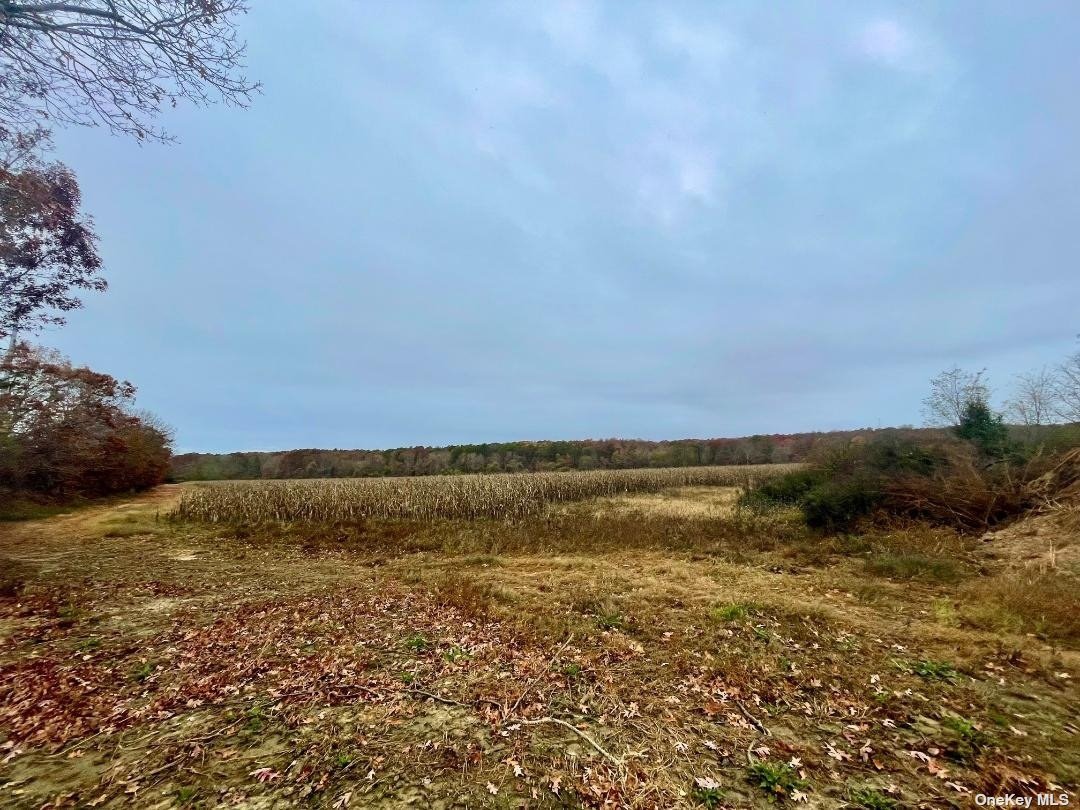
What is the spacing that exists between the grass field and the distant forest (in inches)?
2059

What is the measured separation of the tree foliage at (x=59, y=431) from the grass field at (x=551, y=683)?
9.18 metres

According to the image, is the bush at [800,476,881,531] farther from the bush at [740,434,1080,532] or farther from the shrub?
the shrub

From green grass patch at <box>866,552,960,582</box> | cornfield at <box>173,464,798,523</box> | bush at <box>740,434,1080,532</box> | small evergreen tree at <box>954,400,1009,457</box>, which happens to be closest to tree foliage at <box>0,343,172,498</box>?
cornfield at <box>173,464,798,523</box>

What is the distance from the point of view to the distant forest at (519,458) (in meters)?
61.7

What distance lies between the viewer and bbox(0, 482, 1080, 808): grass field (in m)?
3.53

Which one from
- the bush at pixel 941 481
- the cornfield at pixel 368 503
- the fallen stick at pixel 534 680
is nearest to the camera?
the fallen stick at pixel 534 680

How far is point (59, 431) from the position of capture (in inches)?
685

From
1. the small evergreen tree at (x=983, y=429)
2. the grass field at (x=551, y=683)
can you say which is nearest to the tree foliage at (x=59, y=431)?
the grass field at (x=551, y=683)

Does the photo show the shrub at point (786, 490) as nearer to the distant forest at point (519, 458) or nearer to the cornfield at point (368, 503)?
the cornfield at point (368, 503)

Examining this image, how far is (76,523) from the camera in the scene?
18141mm

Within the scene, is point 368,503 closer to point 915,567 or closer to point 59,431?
point 59,431

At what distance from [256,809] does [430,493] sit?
773 inches

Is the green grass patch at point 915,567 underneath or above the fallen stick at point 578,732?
above

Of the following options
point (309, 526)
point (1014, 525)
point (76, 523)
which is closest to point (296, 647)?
point (309, 526)
